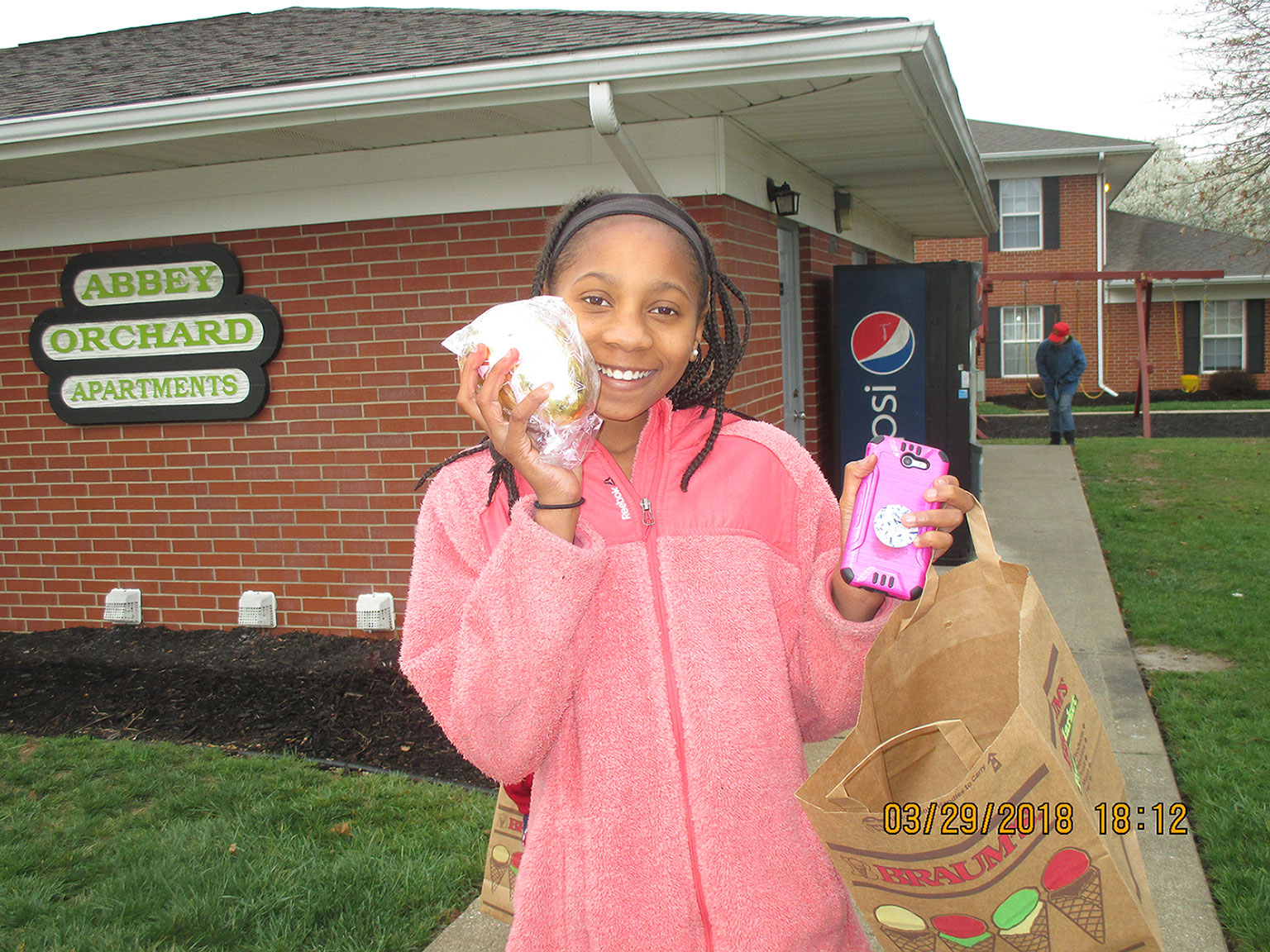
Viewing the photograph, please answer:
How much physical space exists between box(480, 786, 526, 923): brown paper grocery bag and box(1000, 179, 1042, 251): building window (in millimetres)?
23421

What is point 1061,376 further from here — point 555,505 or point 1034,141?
point 555,505

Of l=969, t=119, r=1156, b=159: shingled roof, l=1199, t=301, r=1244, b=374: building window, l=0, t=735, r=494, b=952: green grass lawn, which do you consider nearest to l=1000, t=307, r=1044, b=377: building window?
l=969, t=119, r=1156, b=159: shingled roof

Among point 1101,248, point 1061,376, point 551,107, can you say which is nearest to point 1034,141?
point 1101,248

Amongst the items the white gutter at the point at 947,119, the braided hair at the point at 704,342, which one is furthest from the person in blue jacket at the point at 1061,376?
the braided hair at the point at 704,342

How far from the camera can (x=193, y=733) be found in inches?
187

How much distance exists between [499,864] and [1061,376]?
13.9 m

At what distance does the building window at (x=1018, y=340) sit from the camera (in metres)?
23.2

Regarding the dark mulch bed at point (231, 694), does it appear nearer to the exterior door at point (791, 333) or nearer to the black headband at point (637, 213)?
the black headband at point (637, 213)

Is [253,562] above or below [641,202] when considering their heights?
below

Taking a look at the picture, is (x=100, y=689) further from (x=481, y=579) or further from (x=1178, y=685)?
(x=1178, y=685)

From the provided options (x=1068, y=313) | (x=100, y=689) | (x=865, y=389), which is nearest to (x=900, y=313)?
(x=865, y=389)

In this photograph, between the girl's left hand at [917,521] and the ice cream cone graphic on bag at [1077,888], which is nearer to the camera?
the ice cream cone graphic on bag at [1077,888]

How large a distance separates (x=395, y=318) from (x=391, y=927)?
3452mm

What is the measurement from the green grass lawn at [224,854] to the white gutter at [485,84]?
113 inches
